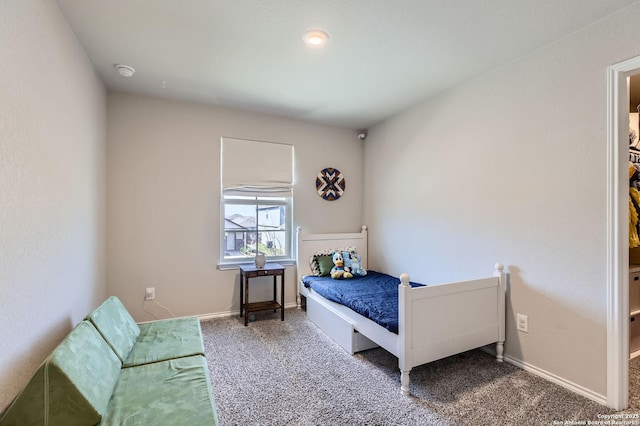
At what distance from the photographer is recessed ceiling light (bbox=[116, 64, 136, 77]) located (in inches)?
100

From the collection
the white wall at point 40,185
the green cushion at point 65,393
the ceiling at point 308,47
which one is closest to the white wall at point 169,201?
the ceiling at point 308,47

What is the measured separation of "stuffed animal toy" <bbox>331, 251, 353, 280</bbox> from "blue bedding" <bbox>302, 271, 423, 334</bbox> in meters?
0.07

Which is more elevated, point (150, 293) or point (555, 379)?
point (150, 293)

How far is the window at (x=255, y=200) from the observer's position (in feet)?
11.8

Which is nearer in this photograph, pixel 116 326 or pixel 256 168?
pixel 116 326

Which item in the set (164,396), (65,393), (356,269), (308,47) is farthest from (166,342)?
(308,47)

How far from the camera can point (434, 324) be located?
7.09 feet

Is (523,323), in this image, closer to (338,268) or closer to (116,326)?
(338,268)

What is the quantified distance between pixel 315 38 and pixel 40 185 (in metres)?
1.88

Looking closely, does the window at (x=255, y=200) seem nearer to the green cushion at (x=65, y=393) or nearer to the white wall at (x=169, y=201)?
the white wall at (x=169, y=201)

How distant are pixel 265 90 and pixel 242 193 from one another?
4.08ft

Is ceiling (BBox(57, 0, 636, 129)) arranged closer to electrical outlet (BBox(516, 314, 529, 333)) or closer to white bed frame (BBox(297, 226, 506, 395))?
white bed frame (BBox(297, 226, 506, 395))

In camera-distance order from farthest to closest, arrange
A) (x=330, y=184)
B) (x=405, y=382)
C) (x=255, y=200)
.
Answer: (x=330, y=184) → (x=255, y=200) → (x=405, y=382)

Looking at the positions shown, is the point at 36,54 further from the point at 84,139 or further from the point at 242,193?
the point at 242,193
